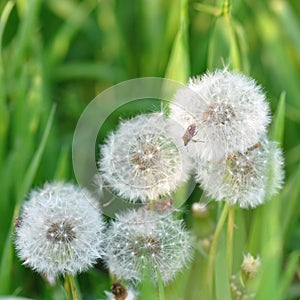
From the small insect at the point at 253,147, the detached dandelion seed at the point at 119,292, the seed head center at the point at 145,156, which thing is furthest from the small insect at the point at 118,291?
the small insect at the point at 253,147

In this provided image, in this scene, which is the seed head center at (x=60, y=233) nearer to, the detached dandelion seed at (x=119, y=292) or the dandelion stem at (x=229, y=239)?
the detached dandelion seed at (x=119, y=292)

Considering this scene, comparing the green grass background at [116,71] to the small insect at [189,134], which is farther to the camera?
the green grass background at [116,71]

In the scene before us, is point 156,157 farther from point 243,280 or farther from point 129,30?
point 129,30

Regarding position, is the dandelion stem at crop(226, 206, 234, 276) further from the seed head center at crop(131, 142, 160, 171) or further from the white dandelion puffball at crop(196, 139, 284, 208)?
the seed head center at crop(131, 142, 160, 171)

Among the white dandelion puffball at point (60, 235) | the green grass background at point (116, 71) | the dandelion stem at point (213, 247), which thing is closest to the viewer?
the white dandelion puffball at point (60, 235)

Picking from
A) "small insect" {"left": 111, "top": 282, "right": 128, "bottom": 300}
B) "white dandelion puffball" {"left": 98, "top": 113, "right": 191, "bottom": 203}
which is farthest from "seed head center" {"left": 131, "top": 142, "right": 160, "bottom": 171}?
"small insect" {"left": 111, "top": 282, "right": 128, "bottom": 300}

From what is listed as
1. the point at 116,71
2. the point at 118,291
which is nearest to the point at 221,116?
the point at 118,291

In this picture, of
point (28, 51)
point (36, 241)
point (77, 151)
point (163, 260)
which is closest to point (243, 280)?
point (163, 260)

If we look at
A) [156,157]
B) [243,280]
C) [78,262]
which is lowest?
[243,280]

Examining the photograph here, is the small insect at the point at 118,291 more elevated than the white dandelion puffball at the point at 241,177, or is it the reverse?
the white dandelion puffball at the point at 241,177
